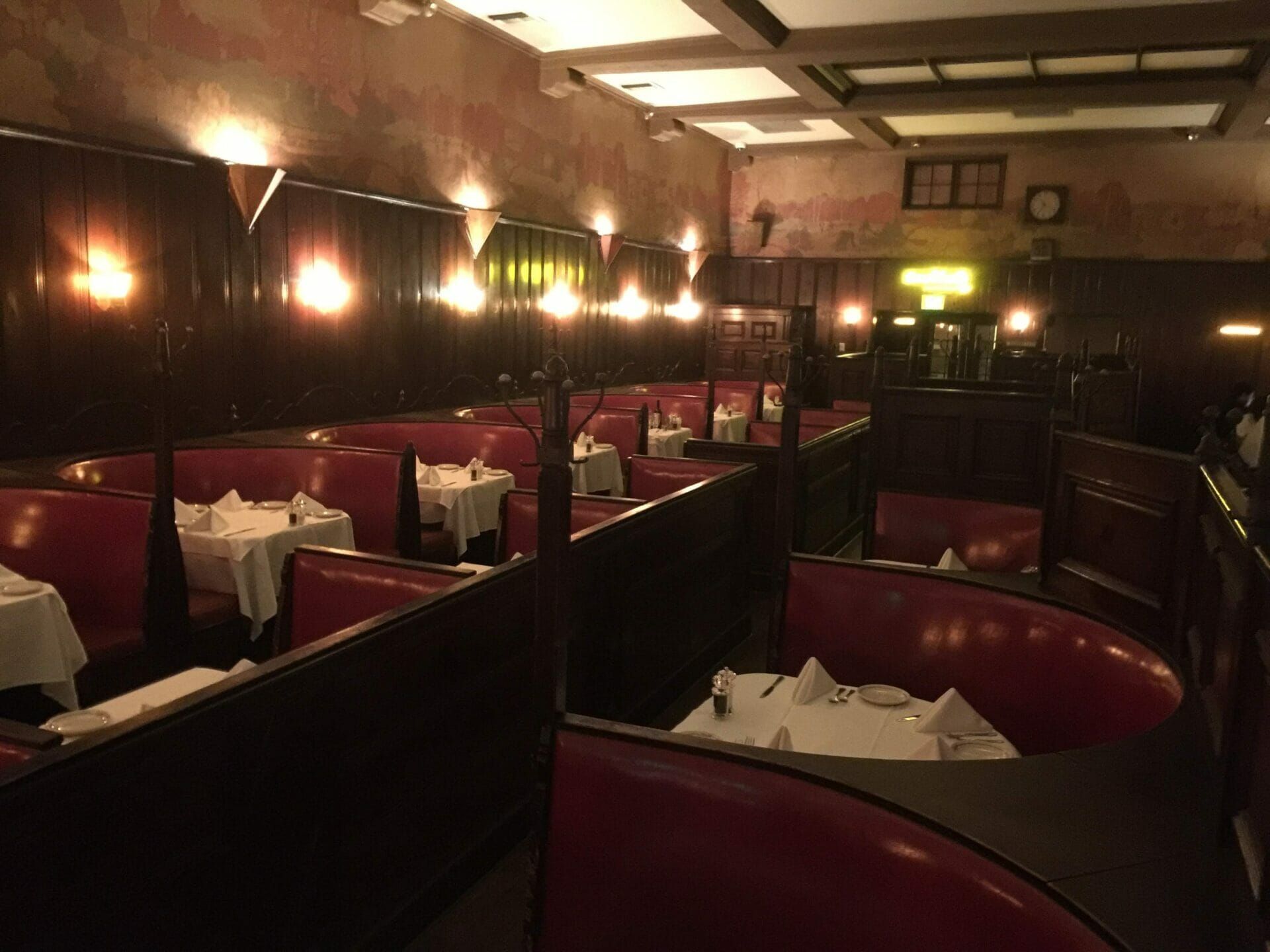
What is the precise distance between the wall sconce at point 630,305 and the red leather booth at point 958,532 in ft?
26.3

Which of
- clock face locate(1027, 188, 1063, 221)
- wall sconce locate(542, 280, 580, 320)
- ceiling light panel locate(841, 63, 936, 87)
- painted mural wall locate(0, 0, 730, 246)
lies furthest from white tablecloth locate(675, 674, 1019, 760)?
clock face locate(1027, 188, 1063, 221)

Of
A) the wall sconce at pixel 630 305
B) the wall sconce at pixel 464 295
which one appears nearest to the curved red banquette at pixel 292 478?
the wall sconce at pixel 464 295

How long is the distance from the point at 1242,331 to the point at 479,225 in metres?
10.9

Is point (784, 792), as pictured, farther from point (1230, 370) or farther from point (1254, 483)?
point (1230, 370)

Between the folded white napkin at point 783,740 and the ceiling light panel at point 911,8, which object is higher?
the ceiling light panel at point 911,8

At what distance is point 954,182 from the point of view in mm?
15086

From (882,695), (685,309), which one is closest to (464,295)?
(685,309)

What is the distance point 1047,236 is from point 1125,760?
46.4 ft

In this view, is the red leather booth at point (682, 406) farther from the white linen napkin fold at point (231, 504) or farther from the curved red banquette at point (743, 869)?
the curved red banquette at point (743, 869)

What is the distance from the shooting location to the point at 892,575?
3398 mm

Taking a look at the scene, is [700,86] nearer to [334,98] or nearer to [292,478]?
[334,98]

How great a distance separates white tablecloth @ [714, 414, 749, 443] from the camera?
9.68m

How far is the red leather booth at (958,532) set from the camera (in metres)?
5.04

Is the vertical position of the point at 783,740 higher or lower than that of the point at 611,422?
lower
